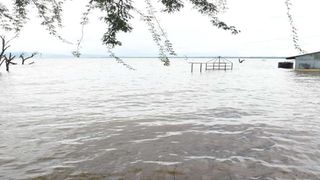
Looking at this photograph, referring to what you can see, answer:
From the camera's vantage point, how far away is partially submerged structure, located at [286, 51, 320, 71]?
67.3 metres

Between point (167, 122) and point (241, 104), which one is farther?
point (241, 104)

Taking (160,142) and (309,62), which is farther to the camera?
(309,62)

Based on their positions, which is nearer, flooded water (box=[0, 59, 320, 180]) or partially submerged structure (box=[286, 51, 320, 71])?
flooded water (box=[0, 59, 320, 180])

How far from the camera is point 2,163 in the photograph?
32.0 feet

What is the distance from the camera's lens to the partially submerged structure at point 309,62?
6731 cm

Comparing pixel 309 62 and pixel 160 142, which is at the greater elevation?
pixel 309 62

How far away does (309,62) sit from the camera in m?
69.1

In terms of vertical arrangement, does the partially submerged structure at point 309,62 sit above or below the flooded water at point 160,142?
above

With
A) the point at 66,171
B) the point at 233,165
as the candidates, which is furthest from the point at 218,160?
the point at 66,171

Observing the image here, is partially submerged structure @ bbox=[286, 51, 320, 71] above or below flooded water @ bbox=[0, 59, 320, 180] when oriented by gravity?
above

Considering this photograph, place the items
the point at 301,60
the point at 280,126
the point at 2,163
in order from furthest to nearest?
the point at 301,60 < the point at 280,126 < the point at 2,163

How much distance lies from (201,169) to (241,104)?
1554cm

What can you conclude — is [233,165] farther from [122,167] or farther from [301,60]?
[301,60]

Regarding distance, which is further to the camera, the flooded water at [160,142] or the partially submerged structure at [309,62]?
the partially submerged structure at [309,62]
